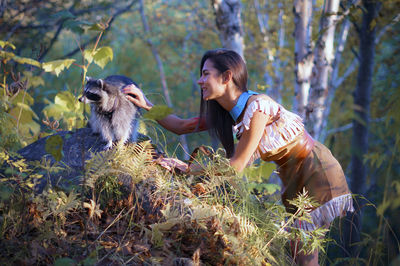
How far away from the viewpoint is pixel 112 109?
348cm

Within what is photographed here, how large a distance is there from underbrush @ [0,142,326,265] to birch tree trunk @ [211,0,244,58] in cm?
269

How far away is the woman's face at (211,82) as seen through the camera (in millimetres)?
2854

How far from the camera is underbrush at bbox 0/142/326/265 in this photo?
202 cm

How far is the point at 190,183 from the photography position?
262 cm

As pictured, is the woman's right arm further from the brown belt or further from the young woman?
the brown belt

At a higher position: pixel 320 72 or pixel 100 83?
pixel 100 83

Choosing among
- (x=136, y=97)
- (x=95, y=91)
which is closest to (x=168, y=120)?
(x=136, y=97)

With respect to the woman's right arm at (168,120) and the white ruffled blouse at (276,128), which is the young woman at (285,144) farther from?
the woman's right arm at (168,120)

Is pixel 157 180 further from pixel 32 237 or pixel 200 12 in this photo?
pixel 200 12

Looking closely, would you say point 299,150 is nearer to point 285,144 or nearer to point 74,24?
point 285,144

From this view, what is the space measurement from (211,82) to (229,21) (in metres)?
2.28

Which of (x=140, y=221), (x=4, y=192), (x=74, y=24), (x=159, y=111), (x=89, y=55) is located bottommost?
(x=140, y=221)

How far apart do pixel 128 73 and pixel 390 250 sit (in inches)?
716

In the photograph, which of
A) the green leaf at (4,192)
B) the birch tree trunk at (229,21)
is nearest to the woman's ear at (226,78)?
the green leaf at (4,192)
